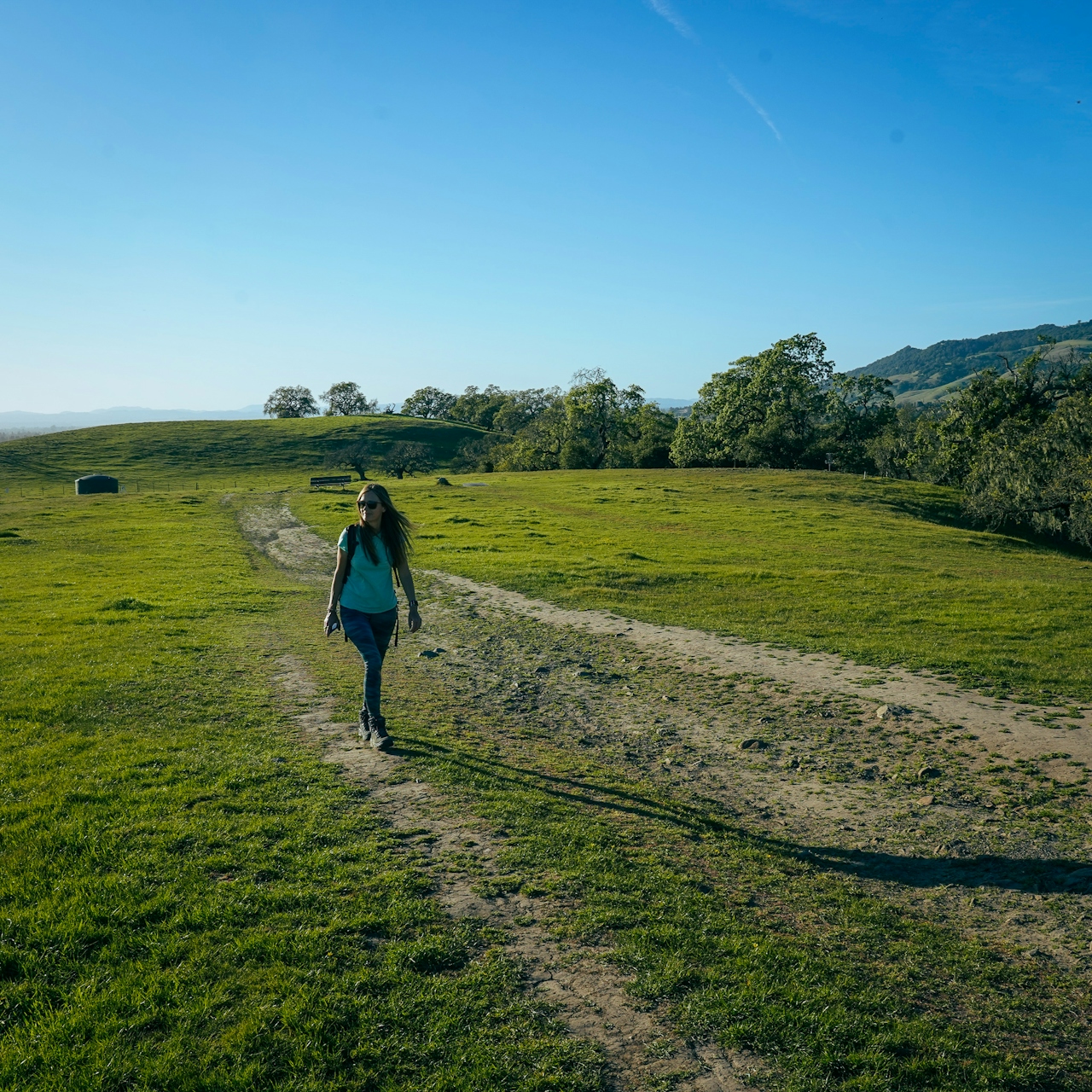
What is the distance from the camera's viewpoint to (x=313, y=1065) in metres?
4.36

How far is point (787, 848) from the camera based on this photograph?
745 centimetres

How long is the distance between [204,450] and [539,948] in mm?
121398

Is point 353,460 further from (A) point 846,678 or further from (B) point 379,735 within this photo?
(B) point 379,735

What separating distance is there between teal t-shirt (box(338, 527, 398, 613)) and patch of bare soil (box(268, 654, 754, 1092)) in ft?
6.34

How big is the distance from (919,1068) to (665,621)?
1404 centimetres

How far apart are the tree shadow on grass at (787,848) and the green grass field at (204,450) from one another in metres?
76.8

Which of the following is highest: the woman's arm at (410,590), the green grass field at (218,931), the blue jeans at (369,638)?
the woman's arm at (410,590)

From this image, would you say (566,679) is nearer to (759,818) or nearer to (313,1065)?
(759,818)

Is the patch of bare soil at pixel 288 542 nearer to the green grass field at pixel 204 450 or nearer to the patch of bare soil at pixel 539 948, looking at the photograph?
the patch of bare soil at pixel 539 948

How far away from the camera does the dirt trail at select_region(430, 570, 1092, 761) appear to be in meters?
10.2

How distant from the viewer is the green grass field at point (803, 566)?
15.8m

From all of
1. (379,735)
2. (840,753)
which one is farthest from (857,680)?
(379,735)

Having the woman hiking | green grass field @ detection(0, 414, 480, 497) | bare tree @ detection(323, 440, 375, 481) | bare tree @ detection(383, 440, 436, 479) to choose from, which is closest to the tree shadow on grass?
the woman hiking

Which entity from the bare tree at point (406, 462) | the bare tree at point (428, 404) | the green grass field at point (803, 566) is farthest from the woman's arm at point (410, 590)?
the bare tree at point (428, 404)
